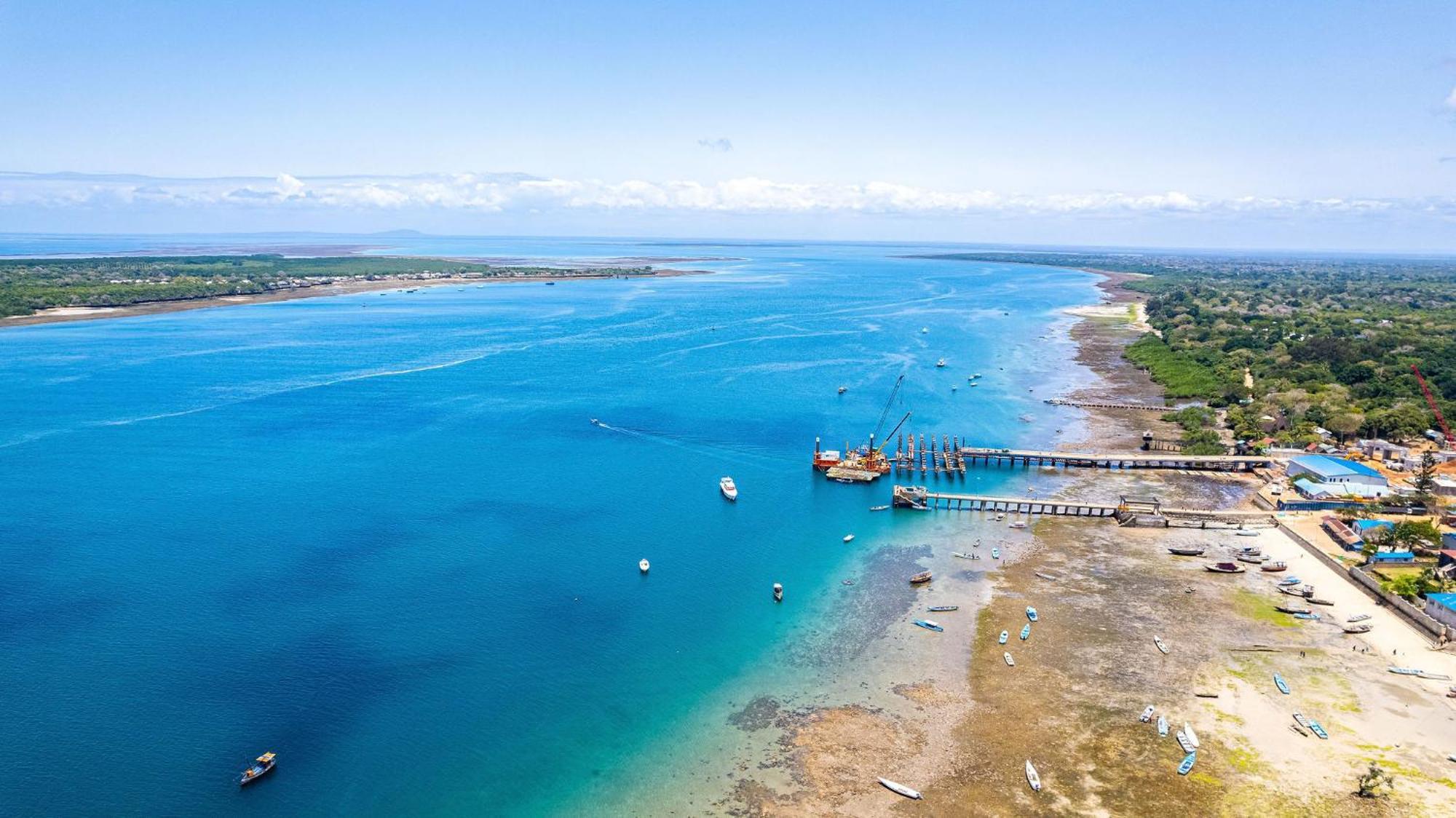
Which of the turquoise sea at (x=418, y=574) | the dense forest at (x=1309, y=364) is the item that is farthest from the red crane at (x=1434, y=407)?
the turquoise sea at (x=418, y=574)

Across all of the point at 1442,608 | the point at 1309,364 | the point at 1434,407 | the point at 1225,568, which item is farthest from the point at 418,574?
the point at 1309,364

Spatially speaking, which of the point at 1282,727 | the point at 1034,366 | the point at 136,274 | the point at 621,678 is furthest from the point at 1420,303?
the point at 136,274

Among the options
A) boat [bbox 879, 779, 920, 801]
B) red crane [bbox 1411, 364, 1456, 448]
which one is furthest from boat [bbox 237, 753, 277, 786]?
red crane [bbox 1411, 364, 1456, 448]

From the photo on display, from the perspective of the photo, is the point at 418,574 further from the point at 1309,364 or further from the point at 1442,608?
the point at 1309,364

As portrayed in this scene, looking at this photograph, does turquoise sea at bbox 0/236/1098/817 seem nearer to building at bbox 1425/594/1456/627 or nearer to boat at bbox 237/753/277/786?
boat at bbox 237/753/277/786

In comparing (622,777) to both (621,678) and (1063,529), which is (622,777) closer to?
(621,678)
